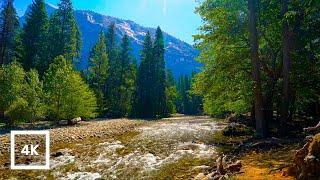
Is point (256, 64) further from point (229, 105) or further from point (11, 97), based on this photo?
point (11, 97)

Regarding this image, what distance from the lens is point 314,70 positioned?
2781cm

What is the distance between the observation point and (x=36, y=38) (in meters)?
66.2

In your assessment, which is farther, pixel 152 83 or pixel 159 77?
pixel 159 77

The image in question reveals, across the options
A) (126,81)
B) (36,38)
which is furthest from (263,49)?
(126,81)

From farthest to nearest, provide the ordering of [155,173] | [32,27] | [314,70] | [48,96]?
[32,27], [48,96], [314,70], [155,173]

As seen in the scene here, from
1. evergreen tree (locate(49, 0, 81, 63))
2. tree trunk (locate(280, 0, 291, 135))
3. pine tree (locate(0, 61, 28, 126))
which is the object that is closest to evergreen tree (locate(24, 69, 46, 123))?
pine tree (locate(0, 61, 28, 126))

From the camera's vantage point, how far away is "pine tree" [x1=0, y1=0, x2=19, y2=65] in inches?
2370

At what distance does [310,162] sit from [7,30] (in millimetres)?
57807

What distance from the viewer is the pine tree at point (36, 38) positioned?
208ft

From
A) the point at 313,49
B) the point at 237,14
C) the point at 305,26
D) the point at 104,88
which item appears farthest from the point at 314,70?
the point at 104,88

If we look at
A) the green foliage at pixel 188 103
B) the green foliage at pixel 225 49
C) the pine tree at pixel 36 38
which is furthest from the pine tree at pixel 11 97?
the green foliage at pixel 188 103

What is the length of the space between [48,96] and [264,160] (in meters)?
33.0

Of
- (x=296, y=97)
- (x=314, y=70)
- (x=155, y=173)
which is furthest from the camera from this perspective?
(x=296, y=97)

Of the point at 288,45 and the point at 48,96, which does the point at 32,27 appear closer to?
the point at 48,96
